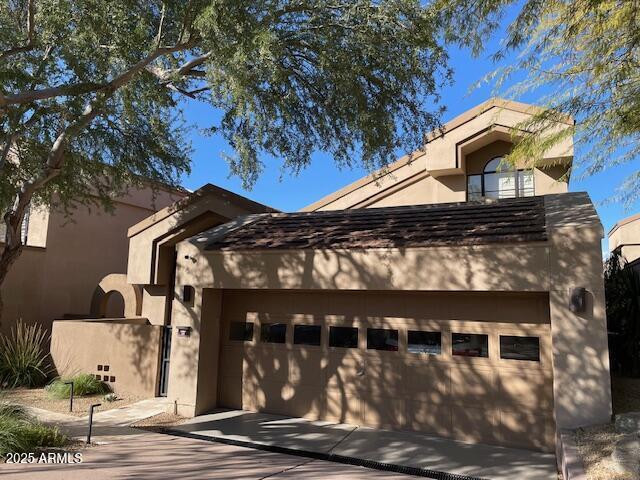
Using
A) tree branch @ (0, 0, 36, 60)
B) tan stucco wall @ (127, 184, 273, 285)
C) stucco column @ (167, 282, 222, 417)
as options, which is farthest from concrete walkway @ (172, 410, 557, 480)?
tree branch @ (0, 0, 36, 60)

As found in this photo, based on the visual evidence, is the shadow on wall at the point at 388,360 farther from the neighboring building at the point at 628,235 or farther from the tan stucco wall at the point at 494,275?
the neighboring building at the point at 628,235

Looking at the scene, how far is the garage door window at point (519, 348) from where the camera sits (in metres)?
7.54

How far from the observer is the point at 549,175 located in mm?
14547

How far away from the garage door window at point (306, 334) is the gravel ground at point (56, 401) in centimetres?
445

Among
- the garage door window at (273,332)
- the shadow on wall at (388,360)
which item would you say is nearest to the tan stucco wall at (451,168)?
the shadow on wall at (388,360)

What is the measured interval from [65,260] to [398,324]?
48.9ft

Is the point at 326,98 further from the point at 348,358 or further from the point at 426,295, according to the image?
the point at 348,358

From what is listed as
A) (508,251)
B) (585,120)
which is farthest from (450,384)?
(585,120)

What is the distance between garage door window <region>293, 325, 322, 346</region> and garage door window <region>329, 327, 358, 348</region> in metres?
0.28

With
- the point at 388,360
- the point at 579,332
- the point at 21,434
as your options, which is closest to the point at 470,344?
the point at 388,360

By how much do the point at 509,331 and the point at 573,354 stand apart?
1128mm

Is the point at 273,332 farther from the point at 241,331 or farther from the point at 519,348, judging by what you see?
the point at 519,348

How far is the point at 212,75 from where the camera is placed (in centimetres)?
911

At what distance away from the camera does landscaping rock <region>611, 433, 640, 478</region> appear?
193 inches
